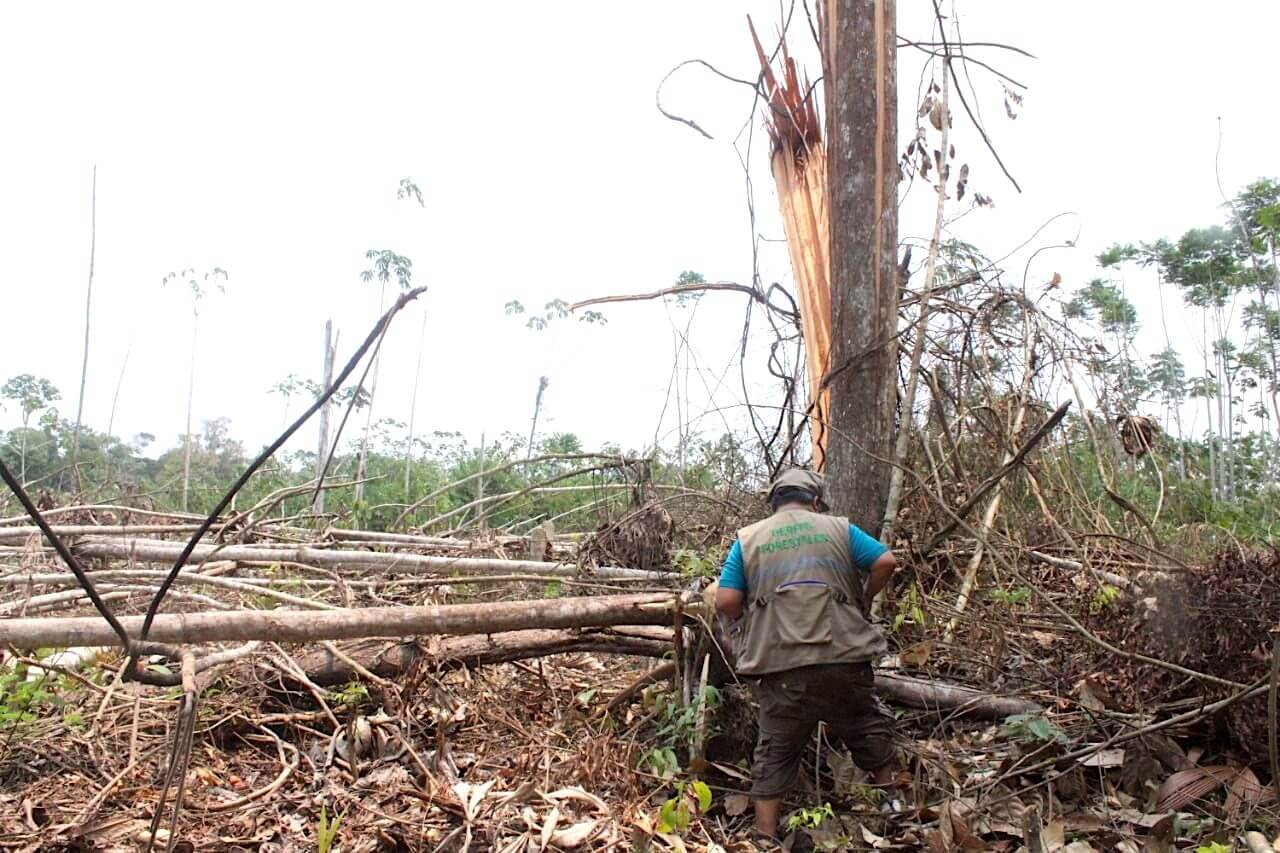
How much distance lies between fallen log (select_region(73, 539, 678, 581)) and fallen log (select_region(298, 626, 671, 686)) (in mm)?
1081

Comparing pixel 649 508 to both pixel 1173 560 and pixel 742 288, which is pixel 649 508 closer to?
pixel 742 288

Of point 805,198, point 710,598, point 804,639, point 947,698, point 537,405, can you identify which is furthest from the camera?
point 537,405

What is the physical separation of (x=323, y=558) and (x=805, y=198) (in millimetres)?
3899

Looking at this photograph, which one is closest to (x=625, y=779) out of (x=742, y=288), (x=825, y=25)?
(x=742, y=288)

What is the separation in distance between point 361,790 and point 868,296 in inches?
132

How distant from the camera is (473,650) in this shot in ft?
13.9

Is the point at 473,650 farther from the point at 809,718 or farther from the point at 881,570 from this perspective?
the point at 881,570

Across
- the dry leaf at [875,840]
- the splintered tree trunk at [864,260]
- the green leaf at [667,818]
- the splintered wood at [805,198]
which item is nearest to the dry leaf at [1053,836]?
the dry leaf at [875,840]

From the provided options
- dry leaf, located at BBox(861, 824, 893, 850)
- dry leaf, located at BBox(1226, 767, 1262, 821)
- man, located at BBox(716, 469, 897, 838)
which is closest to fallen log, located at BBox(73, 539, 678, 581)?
man, located at BBox(716, 469, 897, 838)

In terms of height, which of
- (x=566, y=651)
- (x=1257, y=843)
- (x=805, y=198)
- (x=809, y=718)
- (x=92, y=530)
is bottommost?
(x=1257, y=843)

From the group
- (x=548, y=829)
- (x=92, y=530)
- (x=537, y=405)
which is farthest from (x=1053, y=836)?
(x=537, y=405)

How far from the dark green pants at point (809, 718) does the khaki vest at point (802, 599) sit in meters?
0.07

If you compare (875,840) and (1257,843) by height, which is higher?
(1257,843)

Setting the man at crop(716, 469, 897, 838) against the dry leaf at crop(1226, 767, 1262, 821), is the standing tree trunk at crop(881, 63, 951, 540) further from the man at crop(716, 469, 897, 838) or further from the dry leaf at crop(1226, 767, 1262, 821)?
the dry leaf at crop(1226, 767, 1262, 821)
